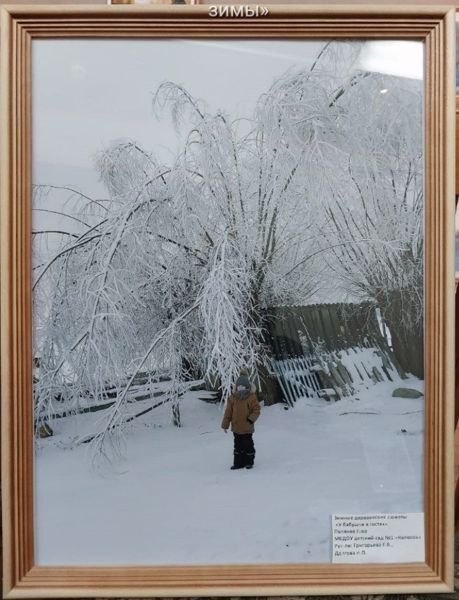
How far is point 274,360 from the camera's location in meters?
0.88

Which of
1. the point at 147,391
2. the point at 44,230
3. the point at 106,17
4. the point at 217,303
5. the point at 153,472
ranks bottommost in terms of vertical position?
the point at 153,472

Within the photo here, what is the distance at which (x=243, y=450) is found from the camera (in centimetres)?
88

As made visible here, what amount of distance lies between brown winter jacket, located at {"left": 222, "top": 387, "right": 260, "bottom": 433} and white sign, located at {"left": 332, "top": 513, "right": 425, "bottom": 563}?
219mm

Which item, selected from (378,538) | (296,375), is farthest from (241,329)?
(378,538)

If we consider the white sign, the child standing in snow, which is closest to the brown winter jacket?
the child standing in snow

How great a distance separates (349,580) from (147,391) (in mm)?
476

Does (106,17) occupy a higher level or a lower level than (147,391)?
higher

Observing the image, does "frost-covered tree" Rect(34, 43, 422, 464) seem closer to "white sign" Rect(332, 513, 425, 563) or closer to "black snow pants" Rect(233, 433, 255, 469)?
"black snow pants" Rect(233, 433, 255, 469)

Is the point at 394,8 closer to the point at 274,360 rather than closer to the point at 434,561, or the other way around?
the point at 274,360

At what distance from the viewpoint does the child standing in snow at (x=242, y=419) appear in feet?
2.87

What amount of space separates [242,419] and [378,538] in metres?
0.32

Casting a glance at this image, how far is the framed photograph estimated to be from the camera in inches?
33.9

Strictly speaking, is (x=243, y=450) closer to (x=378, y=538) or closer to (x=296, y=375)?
(x=296, y=375)

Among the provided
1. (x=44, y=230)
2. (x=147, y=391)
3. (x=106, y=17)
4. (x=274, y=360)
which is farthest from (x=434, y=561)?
(x=106, y=17)
